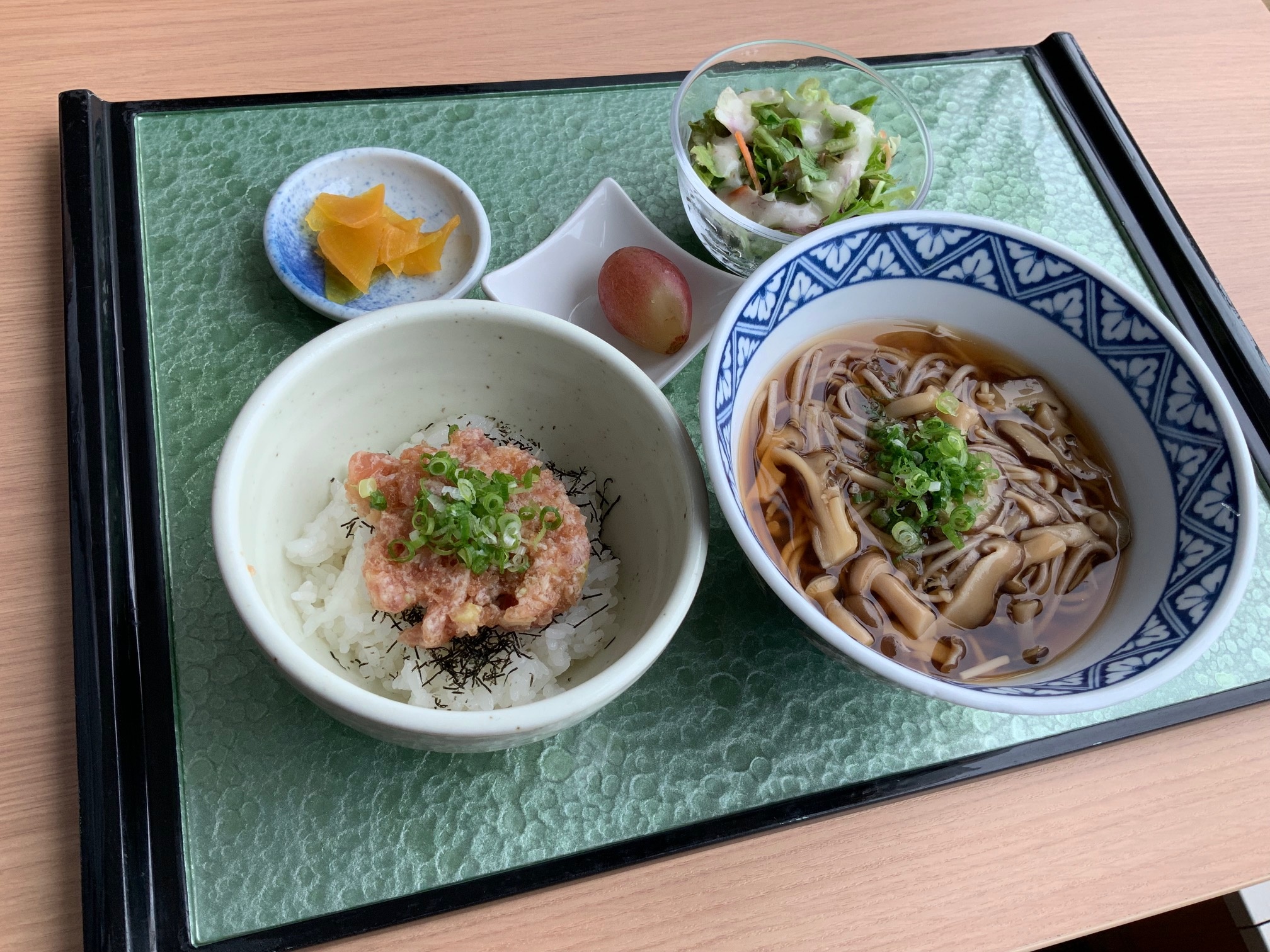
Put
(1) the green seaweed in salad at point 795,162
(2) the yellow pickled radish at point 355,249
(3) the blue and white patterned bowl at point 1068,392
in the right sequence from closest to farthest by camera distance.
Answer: (3) the blue and white patterned bowl at point 1068,392 < (2) the yellow pickled radish at point 355,249 < (1) the green seaweed in salad at point 795,162

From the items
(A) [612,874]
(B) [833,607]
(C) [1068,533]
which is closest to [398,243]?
(B) [833,607]

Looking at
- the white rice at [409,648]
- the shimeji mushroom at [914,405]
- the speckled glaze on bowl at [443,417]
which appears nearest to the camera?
the speckled glaze on bowl at [443,417]

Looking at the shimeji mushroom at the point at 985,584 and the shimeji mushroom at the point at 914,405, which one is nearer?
the shimeji mushroom at the point at 985,584

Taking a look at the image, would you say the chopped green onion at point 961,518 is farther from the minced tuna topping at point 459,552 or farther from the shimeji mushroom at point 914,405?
the minced tuna topping at point 459,552

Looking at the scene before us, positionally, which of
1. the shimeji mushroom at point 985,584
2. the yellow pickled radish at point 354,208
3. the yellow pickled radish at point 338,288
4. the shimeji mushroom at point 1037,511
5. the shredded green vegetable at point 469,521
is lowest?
the shimeji mushroom at point 985,584

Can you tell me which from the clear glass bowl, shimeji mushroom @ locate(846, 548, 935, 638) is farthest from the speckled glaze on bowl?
the clear glass bowl

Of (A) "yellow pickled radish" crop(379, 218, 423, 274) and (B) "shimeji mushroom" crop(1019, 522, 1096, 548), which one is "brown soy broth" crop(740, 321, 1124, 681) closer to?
(B) "shimeji mushroom" crop(1019, 522, 1096, 548)

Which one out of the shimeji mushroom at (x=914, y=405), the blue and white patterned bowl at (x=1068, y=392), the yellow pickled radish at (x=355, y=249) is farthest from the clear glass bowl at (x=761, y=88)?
the yellow pickled radish at (x=355, y=249)
